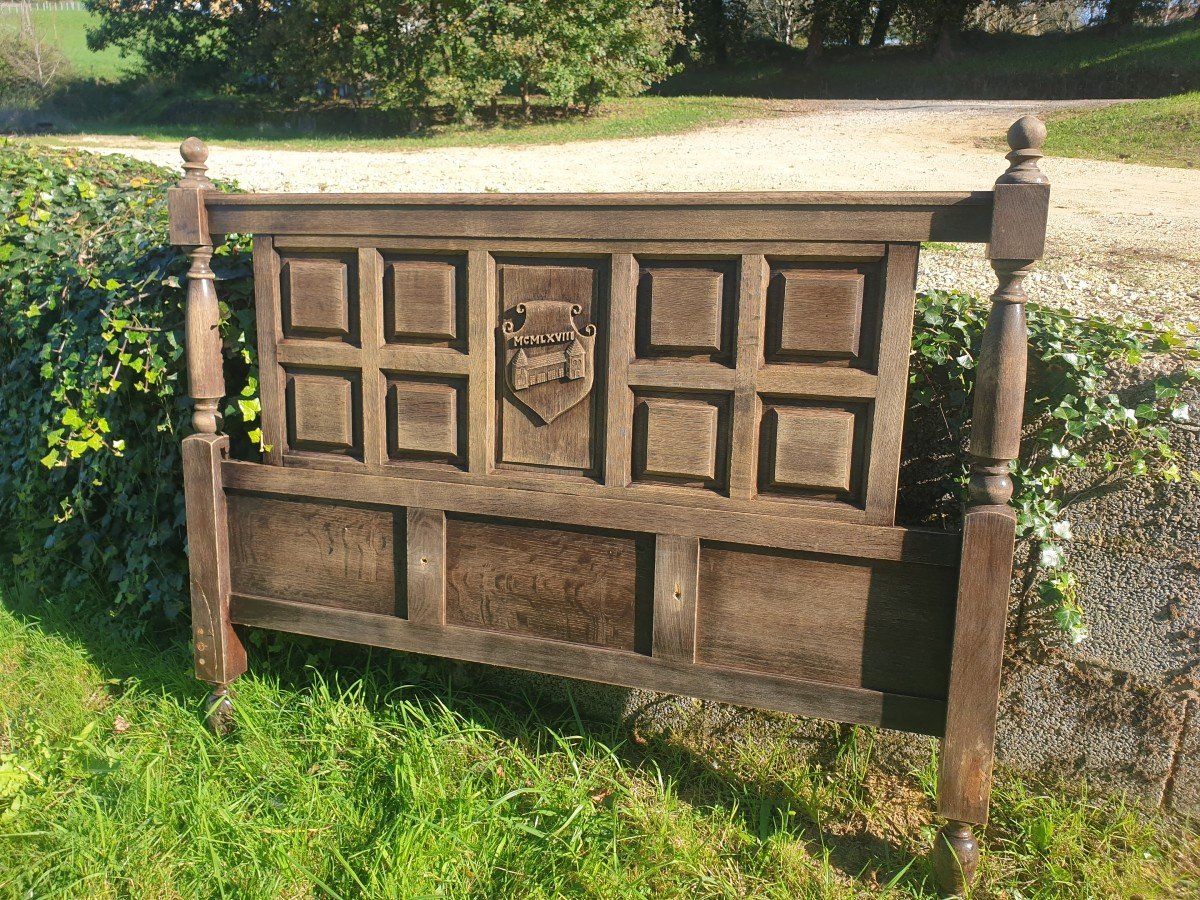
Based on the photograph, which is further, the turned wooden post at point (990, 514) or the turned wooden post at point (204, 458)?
the turned wooden post at point (204, 458)

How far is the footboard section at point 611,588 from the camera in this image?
2.48 metres

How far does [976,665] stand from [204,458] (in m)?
2.14

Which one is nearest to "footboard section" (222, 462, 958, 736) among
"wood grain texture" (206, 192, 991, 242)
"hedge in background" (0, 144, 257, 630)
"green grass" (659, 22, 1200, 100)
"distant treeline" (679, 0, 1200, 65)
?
"hedge in background" (0, 144, 257, 630)

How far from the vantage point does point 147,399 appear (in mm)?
3457

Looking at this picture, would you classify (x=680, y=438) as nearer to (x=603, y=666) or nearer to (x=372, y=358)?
(x=603, y=666)

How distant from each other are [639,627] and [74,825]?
62.6 inches

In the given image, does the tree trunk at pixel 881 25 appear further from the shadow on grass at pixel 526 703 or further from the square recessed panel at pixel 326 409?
the square recessed panel at pixel 326 409

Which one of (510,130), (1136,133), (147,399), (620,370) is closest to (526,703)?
(620,370)

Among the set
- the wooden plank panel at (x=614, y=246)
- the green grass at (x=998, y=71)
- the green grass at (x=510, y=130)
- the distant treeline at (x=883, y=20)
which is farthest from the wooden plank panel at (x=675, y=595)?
the distant treeline at (x=883, y=20)

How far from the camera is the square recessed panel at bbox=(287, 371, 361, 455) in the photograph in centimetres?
288

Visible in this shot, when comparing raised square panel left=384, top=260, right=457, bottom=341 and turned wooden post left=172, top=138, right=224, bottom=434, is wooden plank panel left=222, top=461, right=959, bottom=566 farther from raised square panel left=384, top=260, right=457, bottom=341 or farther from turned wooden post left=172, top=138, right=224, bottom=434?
raised square panel left=384, top=260, right=457, bottom=341

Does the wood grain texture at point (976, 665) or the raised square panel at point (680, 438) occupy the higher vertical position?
the raised square panel at point (680, 438)

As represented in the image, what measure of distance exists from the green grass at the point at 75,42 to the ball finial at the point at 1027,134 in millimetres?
28874

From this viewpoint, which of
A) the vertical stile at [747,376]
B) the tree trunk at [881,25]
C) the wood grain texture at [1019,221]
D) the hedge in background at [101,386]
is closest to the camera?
the wood grain texture at [1019,221]
